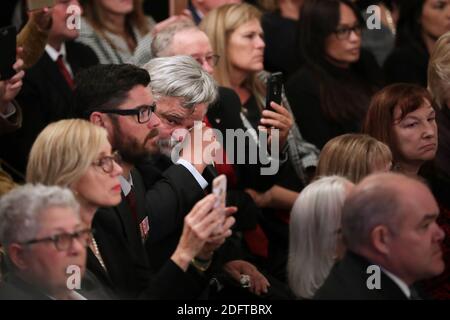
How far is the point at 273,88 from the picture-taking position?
4586mm

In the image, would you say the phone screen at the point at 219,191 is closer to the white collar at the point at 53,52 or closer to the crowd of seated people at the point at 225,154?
the crowd of seated people at the point at 225,154

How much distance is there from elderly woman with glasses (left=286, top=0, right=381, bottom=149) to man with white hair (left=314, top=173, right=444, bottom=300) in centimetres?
193

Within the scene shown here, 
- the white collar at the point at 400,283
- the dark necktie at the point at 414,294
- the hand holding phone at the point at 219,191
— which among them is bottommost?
the dark necktie at the point at 414,294

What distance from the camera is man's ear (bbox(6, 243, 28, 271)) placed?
10.6 feet

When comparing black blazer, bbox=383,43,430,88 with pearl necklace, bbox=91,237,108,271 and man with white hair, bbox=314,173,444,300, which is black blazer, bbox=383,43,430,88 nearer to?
man with white hair, bbox=314,173,444,300

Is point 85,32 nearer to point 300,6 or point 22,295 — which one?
point 300,6

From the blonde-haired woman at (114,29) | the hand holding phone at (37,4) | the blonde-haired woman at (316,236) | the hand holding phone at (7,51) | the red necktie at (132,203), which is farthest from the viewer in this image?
the blonde-haired woman at (114,29)

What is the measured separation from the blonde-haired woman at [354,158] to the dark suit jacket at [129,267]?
758 mm

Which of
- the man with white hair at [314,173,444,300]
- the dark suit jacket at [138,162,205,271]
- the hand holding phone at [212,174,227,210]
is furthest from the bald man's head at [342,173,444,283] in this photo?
the dark suit jacket at [138,162,205,271]

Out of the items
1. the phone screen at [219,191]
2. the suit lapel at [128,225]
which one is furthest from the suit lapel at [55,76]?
the phone screen at [219,191]

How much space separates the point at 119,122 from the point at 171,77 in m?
0.44

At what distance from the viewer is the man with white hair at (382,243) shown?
11.0ft

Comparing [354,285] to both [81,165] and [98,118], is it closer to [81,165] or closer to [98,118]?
[81,165]

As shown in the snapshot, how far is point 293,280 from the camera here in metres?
3.68
